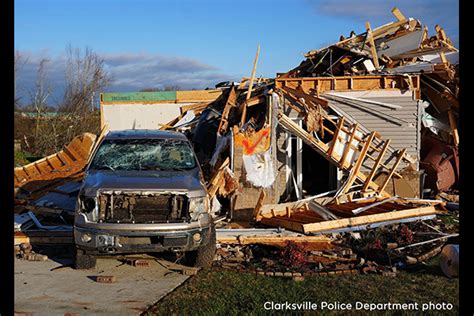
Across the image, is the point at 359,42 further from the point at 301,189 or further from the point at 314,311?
the point at 314,311

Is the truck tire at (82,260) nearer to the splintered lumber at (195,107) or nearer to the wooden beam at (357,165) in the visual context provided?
the wooden beam at (357,165)

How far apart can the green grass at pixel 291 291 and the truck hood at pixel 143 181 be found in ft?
4.55

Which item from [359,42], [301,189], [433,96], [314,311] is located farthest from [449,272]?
[359,42]

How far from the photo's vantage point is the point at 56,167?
53.9 feet

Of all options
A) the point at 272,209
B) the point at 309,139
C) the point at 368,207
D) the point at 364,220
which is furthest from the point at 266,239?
the point at 309,139

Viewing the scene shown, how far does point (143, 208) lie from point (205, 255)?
1.25m

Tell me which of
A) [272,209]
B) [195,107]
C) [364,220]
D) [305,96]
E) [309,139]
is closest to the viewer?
[364,220]

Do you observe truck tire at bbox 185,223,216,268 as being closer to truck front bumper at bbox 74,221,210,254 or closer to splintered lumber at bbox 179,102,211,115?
truck front bumper at bbox 74,221,210,254

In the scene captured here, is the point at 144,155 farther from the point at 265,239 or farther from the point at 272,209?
the point at 272,209

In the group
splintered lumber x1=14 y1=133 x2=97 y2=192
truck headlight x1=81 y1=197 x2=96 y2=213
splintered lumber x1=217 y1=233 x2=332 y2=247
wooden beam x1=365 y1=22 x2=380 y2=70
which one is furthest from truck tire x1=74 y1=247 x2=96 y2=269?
wooden beam x1=365 y1=22 x2=380 y2=70

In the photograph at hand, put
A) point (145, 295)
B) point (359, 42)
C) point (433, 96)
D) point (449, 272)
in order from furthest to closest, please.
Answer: point (359, 42)
point (433, 96)
point (449, 272)
point (145, 295)
